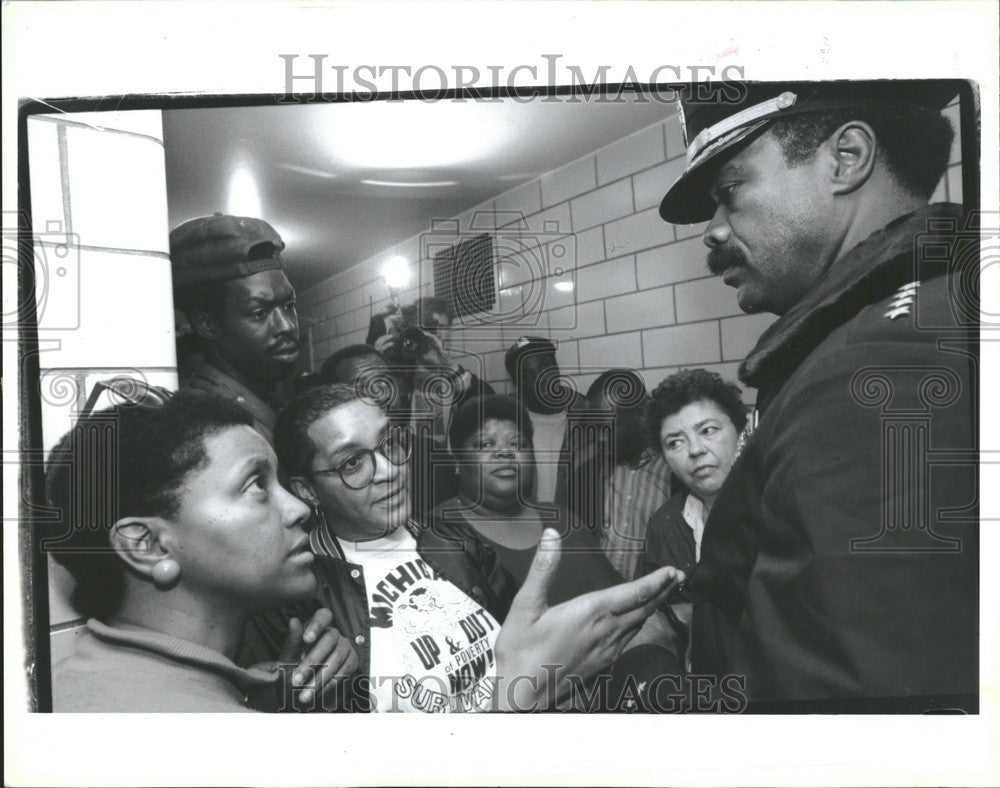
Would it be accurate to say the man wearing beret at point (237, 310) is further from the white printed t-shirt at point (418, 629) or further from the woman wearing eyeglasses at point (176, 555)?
the white printed t-shirt at point (418, 629)

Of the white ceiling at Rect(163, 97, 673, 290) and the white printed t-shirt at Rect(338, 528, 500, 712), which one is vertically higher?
the white ceiling at Rect(163, 97, 673, 290)

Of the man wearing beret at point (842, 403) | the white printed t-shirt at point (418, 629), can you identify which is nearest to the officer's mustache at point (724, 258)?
the man wearing beret at point (842, 403)

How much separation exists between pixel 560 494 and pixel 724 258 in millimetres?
756

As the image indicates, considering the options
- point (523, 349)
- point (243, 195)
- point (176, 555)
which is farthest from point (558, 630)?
point (243, 195)

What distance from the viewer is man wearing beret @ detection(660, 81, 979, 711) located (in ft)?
6.49

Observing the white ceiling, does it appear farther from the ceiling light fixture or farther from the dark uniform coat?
the dark uniform coat

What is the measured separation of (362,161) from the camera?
2.07m

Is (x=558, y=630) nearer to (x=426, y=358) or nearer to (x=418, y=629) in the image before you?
(x=418, y=629)

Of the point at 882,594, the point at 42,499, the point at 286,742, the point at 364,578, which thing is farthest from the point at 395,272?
the point at 882,594

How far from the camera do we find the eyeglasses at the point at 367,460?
2.08 m

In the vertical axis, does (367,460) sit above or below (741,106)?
below

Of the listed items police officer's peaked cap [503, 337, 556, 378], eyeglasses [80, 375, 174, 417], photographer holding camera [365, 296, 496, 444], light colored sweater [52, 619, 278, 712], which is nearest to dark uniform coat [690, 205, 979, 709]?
police officer's peaked cap [503, 337, 556, 378]

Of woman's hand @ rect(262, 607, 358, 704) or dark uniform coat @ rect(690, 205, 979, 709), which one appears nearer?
dark uniform coat @ rect(690, 205, 979, 709)

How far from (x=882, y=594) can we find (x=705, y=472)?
53 cm
